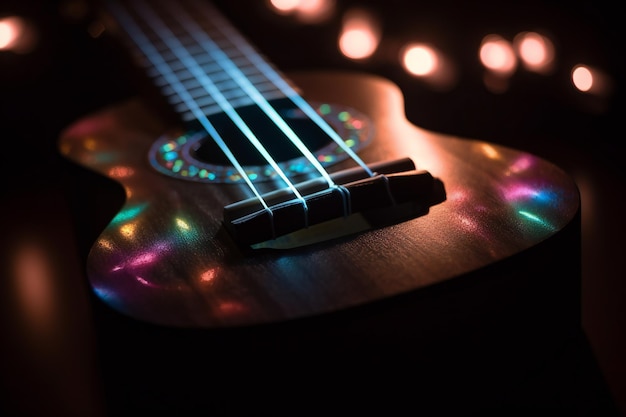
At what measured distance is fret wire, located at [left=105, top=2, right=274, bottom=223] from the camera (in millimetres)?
879

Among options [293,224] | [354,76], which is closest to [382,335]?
[293,224]

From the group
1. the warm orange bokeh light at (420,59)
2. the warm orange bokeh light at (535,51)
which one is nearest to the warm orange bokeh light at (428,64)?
the warm orange bokeh light at (420,59)

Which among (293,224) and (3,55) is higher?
(293,224)

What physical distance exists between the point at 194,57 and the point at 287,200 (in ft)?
2.03

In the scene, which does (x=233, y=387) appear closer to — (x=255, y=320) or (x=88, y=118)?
(x=255, y=320)

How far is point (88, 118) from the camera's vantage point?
1.21 metres

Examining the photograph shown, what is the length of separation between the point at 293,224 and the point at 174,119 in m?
0.47

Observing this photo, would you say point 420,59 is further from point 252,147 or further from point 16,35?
point 16,35

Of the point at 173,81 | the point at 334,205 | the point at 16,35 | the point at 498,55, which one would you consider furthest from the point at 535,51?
the point at 16,35

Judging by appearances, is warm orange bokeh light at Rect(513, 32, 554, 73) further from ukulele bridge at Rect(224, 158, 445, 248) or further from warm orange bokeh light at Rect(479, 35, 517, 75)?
ukulele bridge at Rect(224, 158, 445, 248)

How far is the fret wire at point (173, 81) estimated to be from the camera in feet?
2.88

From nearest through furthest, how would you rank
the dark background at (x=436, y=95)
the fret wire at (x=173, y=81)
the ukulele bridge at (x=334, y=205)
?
the ukulele bridge at (x=334, y=205) < the fret wire at (x=173, y=81) < the dark background at (x=436, y=95)

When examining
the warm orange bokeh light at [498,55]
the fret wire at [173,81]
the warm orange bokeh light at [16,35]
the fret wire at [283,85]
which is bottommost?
the warm orange bokeh light at [16,35]

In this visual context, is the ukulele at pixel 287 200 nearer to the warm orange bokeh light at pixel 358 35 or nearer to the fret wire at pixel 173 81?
the fret wire at pixel 173 81
